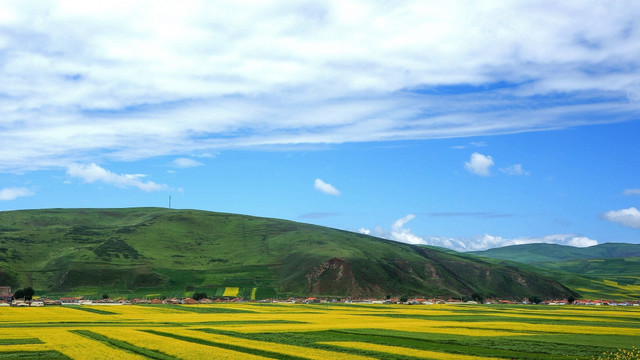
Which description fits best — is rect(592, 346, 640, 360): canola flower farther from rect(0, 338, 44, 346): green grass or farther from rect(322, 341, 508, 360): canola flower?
rect(0, 338, 44, 346): green grass

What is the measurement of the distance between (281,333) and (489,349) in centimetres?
3068

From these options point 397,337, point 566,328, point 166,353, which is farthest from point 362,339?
point 566,328

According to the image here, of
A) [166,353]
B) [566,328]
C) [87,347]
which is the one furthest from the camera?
[566,328]

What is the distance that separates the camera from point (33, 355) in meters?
57.5

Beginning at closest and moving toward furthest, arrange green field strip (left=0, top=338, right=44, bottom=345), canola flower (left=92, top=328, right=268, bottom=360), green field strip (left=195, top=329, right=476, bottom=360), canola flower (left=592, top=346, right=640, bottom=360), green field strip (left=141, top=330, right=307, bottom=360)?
canola flower (left=592, top=346, right=640, bottom=360)
canola flower (left=92, top=328, right=268, bottom=360)
green field strip (left=141, top=330, right=307, bottom=360)
green field strip (left=195, top=329, right=476, bottom=360)
green field strip (left=0, top=338, right=44, bottom=345)

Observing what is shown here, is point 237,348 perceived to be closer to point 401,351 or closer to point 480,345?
point 401,351

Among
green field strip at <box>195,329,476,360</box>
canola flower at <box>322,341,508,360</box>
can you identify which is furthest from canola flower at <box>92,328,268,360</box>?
canola flower at <box>322,341,508,360</box>

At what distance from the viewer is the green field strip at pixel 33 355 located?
2189 inches

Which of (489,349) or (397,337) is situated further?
(397,337)

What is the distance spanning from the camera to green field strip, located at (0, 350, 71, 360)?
182ft

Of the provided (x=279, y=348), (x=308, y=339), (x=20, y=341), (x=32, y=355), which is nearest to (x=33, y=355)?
(x=32, y=355)

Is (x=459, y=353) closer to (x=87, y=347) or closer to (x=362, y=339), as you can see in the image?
(x=362, y=339)

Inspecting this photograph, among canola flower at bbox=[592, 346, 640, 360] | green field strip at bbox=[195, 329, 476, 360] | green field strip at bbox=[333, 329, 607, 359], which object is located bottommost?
green field strip at bbox=[333, 329, 607, 359]

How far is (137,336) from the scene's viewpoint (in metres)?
76.1
